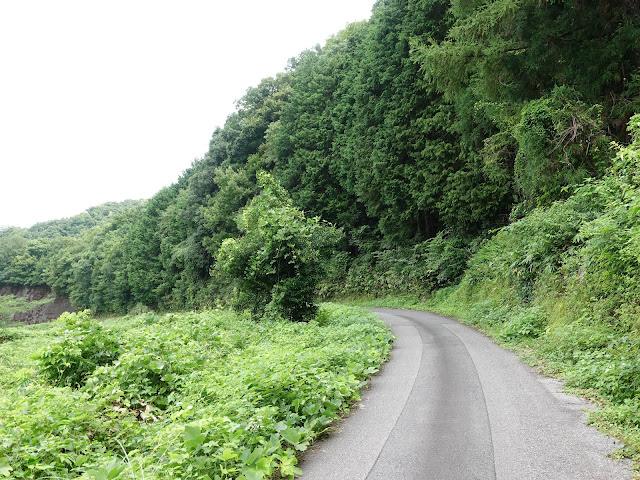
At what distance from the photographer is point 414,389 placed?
683cm

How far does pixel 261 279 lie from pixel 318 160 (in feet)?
69.2

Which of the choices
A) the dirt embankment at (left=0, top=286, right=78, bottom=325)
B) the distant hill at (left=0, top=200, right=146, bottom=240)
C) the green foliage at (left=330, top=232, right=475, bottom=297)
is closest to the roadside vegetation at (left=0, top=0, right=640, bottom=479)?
the green foliage at (left=330, top=232, right=475, bottom=297)

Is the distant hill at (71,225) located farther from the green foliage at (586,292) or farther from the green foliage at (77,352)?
the green foliage at (586,292)

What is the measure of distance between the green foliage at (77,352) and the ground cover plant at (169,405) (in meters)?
0.02

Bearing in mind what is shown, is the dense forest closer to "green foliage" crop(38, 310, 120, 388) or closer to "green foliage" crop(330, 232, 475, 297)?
"green foliage" crop(330, 232, 475, 297)

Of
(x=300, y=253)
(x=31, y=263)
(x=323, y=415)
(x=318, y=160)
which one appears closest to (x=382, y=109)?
(x=318, y=160)

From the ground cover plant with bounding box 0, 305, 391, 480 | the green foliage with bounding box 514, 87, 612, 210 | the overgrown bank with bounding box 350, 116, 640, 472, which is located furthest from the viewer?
the green foliage with bounding box 514, 87, 612, 210

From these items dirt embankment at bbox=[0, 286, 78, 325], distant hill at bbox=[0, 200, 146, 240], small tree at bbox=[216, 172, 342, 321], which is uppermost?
distant hill at bbox=[0, 200, 146, 240]

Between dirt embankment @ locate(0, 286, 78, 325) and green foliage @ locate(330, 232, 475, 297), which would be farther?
dirt embankment @ locate(0, 286, 78, 325)

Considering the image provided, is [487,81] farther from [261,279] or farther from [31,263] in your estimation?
[31,263]

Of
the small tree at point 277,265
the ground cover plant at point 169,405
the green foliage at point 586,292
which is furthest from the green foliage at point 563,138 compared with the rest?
the ground cover plant at point 169,405

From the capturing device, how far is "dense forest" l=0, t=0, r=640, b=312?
11812 millimetres

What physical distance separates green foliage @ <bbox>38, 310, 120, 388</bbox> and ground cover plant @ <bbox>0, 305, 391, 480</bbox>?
0.02 metres

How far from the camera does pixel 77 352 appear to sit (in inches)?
281
